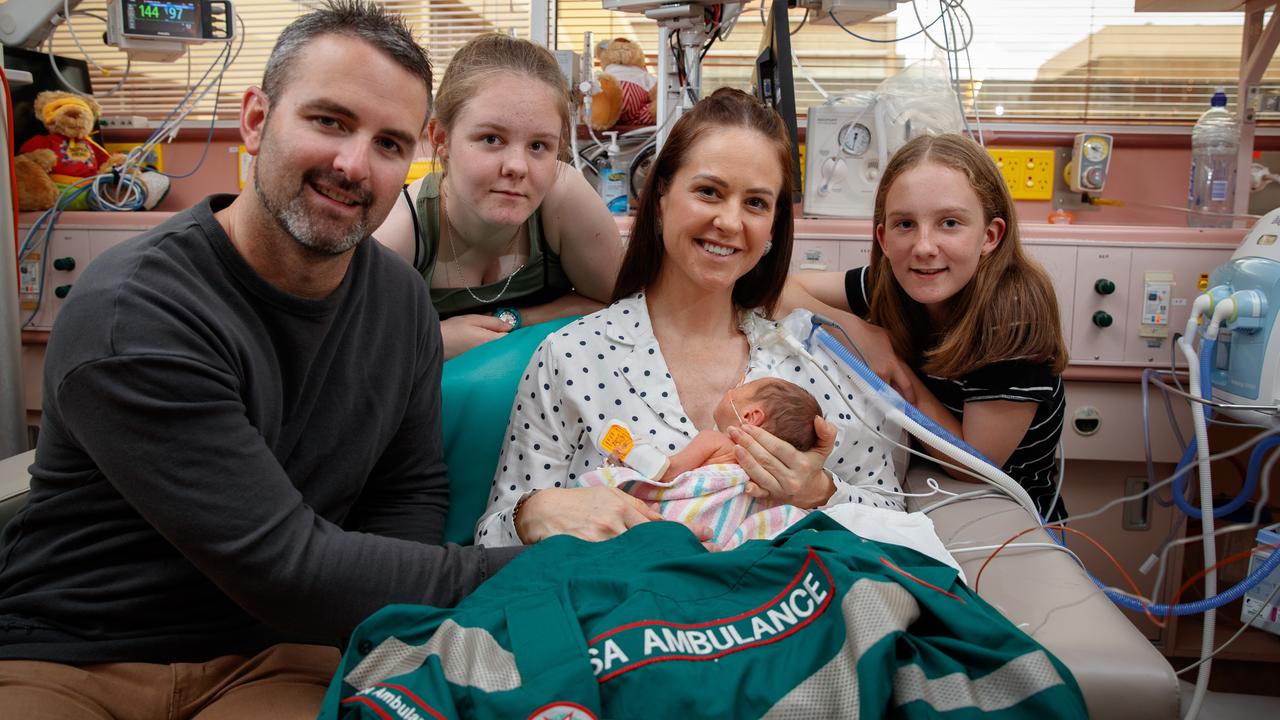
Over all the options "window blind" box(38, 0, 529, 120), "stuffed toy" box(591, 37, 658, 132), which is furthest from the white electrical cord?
"window blind" box(38, 0, 529, 120)

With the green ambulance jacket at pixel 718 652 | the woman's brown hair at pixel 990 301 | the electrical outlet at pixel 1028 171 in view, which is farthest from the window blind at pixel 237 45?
the green ambulance jacket at pixel 718 652

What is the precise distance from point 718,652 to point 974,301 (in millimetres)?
1042

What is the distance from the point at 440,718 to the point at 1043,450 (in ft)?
4.52

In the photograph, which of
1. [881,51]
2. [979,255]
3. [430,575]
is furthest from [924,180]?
[881,51]

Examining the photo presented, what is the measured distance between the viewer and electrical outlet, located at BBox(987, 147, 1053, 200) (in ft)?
10.2

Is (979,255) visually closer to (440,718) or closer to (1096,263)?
(1096,263)

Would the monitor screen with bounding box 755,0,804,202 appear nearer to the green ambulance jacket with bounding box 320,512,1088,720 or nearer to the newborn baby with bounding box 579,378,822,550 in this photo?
the newborn baby with bounding box 579,378,822,550

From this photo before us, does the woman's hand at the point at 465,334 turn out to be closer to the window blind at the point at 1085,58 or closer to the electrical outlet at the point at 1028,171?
the window blind at the point at 1085,58

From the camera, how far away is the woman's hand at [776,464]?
4.77 feet

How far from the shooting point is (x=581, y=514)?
4.39ft

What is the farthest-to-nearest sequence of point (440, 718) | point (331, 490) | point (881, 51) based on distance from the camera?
point (881, 51)
point (331, 490)
point (440, 718)

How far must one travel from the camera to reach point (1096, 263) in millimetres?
2469

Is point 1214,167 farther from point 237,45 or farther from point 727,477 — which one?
point 237,45

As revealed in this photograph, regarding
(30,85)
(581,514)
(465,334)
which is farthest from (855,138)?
(30,85)
